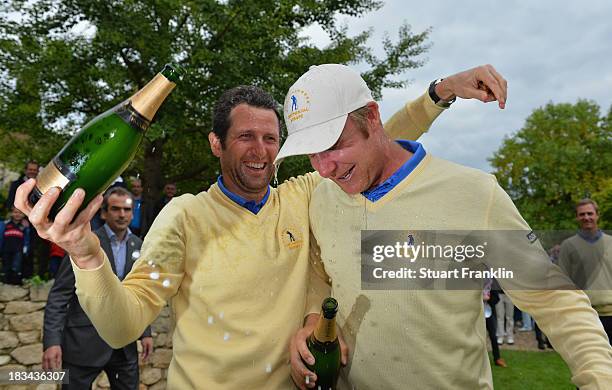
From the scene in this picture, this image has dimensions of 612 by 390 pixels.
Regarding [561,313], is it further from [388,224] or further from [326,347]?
[326,347]

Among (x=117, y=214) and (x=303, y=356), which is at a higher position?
(x=117, y=214)

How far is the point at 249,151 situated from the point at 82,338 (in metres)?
3.42

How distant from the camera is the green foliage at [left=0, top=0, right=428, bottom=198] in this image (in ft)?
34.0

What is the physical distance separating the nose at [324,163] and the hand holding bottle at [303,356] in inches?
28.2

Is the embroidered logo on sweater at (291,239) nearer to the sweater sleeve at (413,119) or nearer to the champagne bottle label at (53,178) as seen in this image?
the sweater sleeve at (413,119)

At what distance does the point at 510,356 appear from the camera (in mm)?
11188

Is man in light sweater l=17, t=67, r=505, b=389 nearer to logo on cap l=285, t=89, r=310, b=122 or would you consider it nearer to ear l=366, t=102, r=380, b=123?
ear l=366, t=102, r=380, b=123

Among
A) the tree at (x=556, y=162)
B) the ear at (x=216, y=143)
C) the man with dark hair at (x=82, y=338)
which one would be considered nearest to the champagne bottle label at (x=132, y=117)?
the ear at (x=216, y=143)

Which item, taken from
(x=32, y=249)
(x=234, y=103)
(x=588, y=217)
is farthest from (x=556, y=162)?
(x=234, y=103)

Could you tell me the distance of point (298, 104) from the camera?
2.15 meters

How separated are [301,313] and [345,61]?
11357 mm

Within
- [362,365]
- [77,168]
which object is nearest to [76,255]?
[77,168]

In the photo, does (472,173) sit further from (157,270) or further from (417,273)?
(157,270)

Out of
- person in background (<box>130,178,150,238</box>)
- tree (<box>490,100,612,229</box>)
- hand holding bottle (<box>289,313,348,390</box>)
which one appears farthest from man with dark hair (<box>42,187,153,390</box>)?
tree (<box>490,100,612,229</box>)
